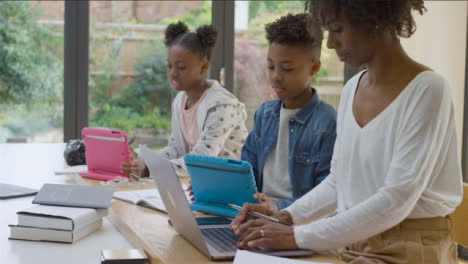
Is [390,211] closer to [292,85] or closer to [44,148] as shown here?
[292,85]

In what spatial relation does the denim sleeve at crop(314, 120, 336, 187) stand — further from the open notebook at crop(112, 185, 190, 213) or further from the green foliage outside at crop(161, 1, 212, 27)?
the green foliage outside at crop(161, 1, 212, 27)

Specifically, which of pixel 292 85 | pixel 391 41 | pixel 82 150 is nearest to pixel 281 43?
pixel 292 85

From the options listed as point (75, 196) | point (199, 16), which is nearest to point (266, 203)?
point (75, 196)

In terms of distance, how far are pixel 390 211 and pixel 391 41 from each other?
1.31ft

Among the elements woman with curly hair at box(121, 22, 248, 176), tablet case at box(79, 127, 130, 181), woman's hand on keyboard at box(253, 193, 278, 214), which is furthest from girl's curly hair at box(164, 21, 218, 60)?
woman's hand on keyboard at box(253, 193, 278, 214)

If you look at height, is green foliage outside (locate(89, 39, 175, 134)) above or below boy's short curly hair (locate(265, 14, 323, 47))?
below

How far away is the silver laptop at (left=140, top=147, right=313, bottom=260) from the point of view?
1.33 metres

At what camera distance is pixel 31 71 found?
400 centimetres

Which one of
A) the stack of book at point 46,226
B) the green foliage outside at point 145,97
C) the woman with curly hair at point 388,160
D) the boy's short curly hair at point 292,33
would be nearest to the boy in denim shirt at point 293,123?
the boy's short curly hair at point 292,33

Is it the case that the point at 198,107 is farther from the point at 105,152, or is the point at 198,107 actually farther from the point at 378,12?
the point at 378,12

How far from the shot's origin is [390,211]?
133 cm

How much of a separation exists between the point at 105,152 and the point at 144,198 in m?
0.52

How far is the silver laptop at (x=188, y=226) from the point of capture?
52.5 inches

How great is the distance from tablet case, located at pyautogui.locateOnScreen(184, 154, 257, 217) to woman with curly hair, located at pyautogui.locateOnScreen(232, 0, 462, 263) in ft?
0.30
